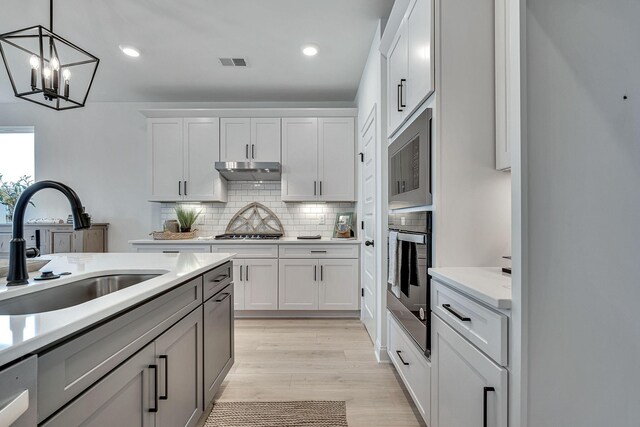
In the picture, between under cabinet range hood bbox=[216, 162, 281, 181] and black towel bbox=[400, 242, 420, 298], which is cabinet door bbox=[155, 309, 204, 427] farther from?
under cabinet range hood bbox=[216, 162, 281, 181]

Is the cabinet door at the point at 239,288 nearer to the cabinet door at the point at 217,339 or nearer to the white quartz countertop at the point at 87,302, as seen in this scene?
the cabinet door at the point at 217,339

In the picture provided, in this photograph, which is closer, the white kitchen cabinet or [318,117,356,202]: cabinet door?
the white kitchen cabinet

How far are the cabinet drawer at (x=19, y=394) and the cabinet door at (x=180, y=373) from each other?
57 centimetres

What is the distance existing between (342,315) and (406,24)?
298 cm

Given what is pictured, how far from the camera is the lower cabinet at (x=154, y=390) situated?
0.83 metres

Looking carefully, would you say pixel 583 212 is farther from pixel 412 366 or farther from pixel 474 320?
pixel 412 366

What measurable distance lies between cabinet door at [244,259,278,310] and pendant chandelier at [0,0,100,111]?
2243mm

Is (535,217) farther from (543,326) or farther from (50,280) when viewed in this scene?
(50,280)

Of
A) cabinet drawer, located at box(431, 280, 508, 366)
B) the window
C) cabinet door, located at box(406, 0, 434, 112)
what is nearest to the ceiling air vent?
cabinet door, located at box(406, 0, 434, 112)

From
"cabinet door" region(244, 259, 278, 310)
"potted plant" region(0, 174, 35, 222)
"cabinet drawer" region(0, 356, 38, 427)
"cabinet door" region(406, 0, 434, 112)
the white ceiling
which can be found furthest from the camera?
"potted plant" region(0, 174, 35, 222)

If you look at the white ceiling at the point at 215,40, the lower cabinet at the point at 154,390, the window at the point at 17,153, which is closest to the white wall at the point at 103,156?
the window at the point at 17,153

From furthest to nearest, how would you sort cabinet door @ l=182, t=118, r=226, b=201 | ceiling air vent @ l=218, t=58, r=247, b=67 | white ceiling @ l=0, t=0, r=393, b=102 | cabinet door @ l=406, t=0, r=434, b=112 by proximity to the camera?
cabinet door @ l=182, t=118, r=226, b=201
ceiling air vent @ l=218, t=58, r=247, b=67
white ceiling @ l=0, t=0, r=393, b=102
cabinet door @ l=406, t=0, r=434, b=112

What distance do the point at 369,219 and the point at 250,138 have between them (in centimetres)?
189

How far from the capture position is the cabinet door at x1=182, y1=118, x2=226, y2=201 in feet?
12.8
